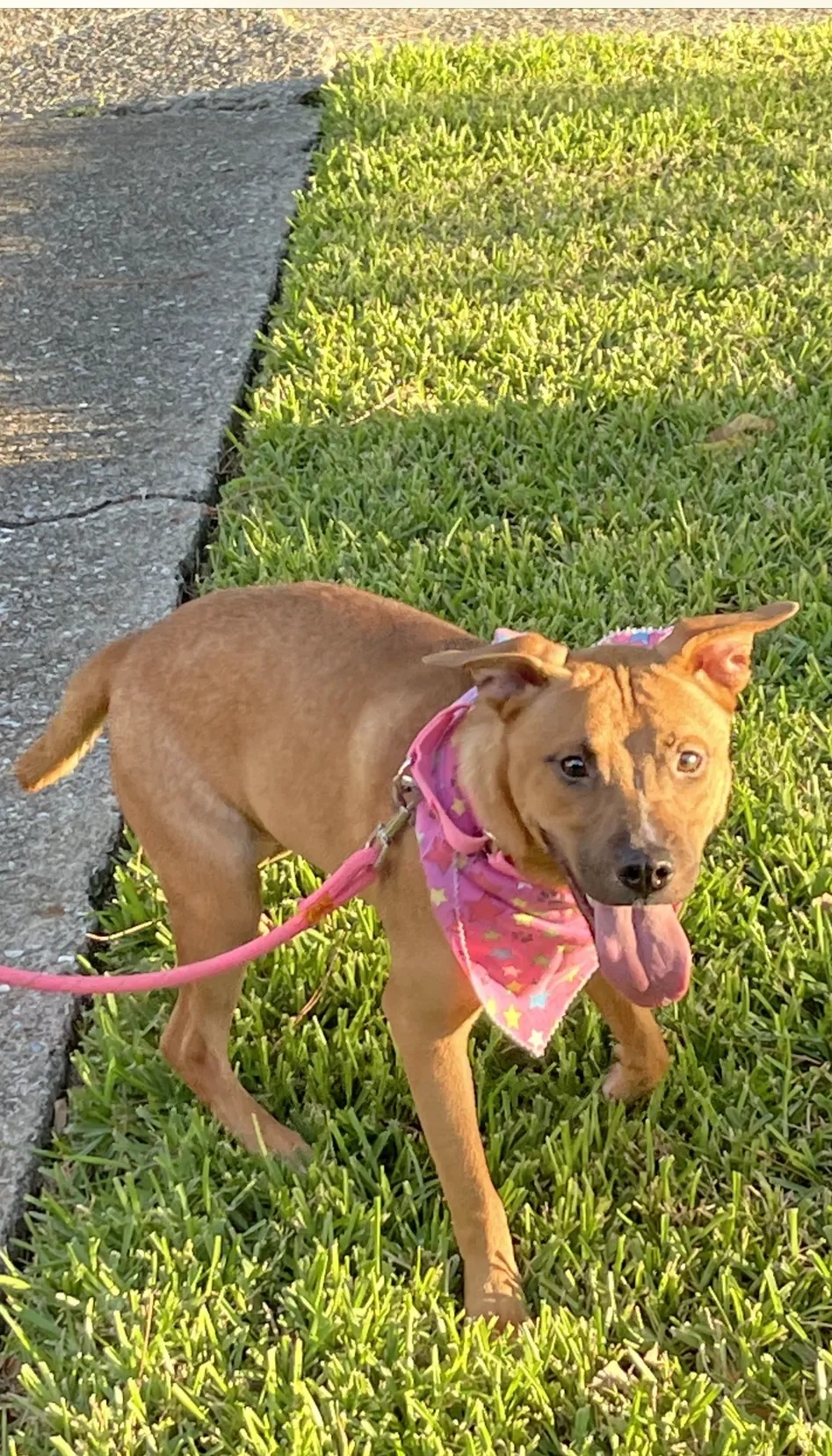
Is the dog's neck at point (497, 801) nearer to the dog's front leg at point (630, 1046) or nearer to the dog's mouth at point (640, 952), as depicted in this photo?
the dog's mouth at point (640, 952)

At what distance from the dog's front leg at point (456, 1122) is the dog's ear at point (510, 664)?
1.74ft

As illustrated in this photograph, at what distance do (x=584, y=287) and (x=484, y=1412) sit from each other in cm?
467

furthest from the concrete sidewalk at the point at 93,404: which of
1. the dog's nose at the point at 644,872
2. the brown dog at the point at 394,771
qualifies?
the dog's nose at the point at 644,872

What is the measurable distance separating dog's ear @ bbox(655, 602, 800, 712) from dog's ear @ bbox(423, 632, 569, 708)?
190 millimetres

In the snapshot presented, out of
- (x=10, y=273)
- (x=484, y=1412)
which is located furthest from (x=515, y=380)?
(x=484, y=1412)

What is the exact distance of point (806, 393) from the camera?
17.0ft

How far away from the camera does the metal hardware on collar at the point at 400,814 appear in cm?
261

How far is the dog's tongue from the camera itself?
2.29 metres

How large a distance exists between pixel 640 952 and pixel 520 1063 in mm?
880

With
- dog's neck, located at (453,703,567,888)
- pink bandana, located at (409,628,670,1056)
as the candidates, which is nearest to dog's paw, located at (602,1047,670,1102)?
pink bandana, located at (409,628,670,1056)

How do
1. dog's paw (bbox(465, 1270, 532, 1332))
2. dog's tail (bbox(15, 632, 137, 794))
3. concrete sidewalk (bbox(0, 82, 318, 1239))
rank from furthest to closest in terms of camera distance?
1. concrete sidewalk (bbox(0, 82, 318, 1239))
2. dog's tail (bbox(15, 632, 137, 794))
3. dog's paw (bbox(465, 1270, 532, 1332))

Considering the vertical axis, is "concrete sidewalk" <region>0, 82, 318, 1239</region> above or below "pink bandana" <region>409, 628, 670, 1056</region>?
below

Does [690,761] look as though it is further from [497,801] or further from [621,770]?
[497,801]

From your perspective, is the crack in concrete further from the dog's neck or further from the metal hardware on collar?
the dog's neck
